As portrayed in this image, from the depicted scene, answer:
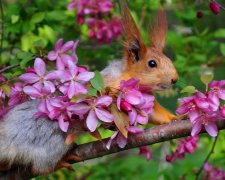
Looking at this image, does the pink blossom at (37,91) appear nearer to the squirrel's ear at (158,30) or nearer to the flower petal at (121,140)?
the flower petal at (121,140)

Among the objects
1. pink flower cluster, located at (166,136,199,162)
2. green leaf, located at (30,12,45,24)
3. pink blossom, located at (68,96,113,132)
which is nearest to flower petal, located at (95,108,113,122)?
pink blossom, located at (68,96,113,132)

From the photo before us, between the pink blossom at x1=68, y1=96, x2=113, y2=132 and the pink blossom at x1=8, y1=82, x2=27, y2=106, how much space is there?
39 centimetres

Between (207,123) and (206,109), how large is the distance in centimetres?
8

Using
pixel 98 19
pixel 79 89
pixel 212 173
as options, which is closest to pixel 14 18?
pixel 98 19

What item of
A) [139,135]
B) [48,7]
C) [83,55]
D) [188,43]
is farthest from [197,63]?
[139,135]

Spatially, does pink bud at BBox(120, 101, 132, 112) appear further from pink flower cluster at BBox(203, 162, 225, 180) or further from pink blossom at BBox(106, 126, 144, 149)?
pink flower cluster at BBox(203, 162, 225, 180)

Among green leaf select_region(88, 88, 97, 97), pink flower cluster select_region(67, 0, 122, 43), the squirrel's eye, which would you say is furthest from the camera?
pink flower cluster select_region(67, 0, 122, 43)

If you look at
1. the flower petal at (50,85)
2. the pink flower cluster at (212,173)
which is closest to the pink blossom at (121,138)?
the flower petal at (50,85)

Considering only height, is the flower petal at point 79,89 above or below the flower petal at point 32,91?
above

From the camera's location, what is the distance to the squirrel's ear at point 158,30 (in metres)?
3.24

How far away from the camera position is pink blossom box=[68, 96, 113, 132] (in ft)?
8.49

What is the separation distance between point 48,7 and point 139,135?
5.05ft

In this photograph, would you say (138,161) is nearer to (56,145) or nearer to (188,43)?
(188,43)

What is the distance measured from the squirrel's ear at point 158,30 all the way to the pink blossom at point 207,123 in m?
0.79
